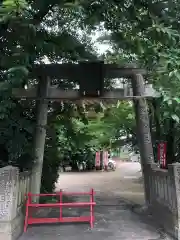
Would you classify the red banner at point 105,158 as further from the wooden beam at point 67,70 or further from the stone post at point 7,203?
the stone post at point 7,203

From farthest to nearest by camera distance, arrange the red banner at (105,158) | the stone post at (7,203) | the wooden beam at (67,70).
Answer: the red banner at (105,158) < the wooden beam at (67,70) < the stone post at (7,203)

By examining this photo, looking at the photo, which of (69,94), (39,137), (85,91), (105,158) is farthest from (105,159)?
(39,137)

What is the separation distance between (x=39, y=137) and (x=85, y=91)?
1.75 meters

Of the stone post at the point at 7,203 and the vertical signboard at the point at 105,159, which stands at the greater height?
the vertical signboard at the point at 105,159

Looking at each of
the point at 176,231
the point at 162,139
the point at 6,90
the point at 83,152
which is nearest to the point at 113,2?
the point at 6,90

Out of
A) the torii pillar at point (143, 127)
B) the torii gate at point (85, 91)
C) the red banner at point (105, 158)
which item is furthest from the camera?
the red banner at point (105, 158)

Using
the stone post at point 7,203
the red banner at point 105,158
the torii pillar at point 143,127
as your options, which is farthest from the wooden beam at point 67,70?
the red banner at point 105,158

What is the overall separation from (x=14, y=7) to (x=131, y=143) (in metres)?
10.9

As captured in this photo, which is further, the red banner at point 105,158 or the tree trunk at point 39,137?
the red banner at point 105,158

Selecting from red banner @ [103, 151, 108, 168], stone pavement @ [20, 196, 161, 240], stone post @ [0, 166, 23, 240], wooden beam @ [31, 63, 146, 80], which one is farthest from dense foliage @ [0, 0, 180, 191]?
red banner @ [103, 151, 108, 168]

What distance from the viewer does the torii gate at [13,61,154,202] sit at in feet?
24.4

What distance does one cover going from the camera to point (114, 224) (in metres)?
6.16

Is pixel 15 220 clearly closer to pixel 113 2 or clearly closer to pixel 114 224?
pixel 114 224

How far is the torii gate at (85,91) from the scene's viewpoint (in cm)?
744
